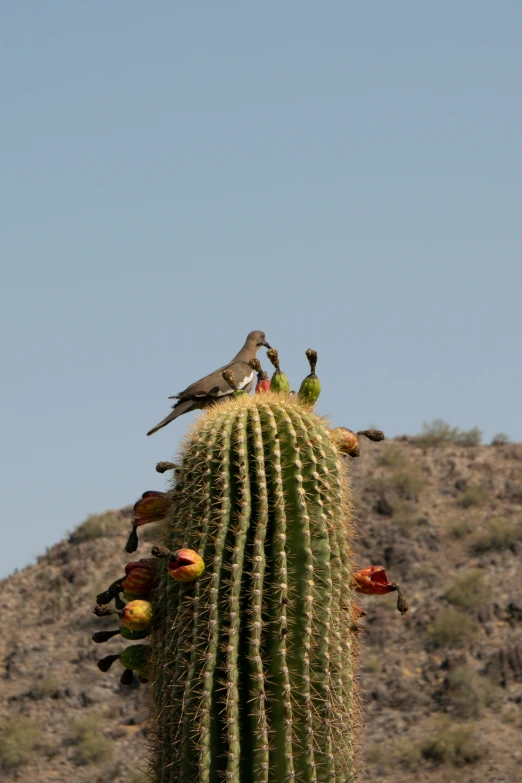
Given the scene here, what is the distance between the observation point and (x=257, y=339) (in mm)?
9117

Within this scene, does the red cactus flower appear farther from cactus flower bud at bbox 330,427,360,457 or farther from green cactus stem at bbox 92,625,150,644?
cactus flower bud at bbox 330,427,360,457

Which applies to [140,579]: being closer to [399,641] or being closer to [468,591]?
[399,641]

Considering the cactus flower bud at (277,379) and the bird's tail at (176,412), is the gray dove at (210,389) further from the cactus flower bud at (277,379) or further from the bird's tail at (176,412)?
the cactus flower bud at (277,379)

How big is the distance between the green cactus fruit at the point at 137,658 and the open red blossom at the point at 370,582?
1018 millimetres

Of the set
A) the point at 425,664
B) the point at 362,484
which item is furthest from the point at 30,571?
the point at 425,664

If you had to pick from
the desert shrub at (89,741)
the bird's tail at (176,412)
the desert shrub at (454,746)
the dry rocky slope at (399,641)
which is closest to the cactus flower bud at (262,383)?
the bird's tail at (176,412)

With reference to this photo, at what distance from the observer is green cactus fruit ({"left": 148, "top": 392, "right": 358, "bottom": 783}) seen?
5.09 meters

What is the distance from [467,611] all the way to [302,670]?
76.4ft

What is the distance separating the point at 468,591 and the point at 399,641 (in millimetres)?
2067

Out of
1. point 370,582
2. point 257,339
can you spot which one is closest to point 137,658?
point 370,582

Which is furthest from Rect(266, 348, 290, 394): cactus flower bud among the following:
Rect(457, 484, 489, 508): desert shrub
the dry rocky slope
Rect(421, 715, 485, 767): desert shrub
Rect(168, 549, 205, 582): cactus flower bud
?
Rect(457, 484, 489, 508): desert shrub

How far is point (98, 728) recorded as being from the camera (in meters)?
25.5

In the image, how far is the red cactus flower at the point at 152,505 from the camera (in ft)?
18.9

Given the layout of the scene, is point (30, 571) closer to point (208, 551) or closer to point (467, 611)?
point (467, 611)
